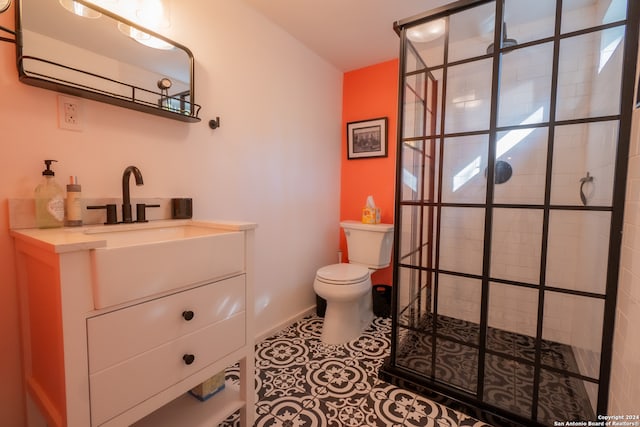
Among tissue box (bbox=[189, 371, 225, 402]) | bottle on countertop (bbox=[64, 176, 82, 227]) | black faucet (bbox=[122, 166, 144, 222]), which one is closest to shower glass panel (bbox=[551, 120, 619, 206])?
tissue box (bbox=[189, 371, 225, 402])

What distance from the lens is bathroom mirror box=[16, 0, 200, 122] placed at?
3.29 feet

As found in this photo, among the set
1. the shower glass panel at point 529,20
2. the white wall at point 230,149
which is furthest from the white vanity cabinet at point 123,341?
the shower glass panel at point 529,20

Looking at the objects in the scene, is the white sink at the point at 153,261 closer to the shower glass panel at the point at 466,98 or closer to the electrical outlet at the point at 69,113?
the electrical outlet at the point at 69,113

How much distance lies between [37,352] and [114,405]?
41 centimetres

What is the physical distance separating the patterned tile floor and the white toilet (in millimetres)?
113

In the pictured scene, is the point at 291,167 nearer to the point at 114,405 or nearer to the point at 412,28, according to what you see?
the point at 412,28

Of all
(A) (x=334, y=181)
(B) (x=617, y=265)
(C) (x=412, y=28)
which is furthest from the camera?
(A) (x=334, y=181)

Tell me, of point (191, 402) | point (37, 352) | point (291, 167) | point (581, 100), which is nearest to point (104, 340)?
point (37, 352)

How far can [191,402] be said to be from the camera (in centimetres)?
118

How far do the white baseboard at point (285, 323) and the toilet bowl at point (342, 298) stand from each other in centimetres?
34

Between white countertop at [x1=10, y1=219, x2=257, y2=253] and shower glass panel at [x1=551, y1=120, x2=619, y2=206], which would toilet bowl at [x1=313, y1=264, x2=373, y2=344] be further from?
shower glass panel at [x1=551, y1=120, x2=619, y2=206]

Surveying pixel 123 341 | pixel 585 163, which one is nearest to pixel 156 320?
pixel 123 341

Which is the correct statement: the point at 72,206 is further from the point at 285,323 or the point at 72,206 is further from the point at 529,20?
the point at 529,20

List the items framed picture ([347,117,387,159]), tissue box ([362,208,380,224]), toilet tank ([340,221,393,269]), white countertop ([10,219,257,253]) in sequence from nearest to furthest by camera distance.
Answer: white countertop ([10,219,257,253])
toilet tank ([340,221,393,269])
tissue box ([362,208,380,224])
framed picture ([347,117,387,159])
